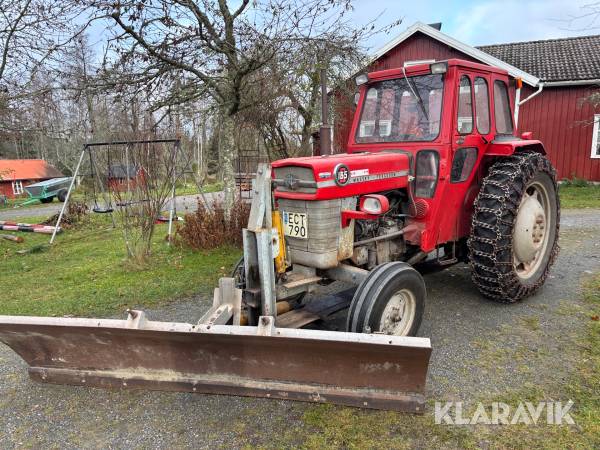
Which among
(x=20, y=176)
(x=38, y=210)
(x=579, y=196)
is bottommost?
(x=38, y=210)

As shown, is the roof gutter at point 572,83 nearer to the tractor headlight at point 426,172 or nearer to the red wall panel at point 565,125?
the red wall panel at point 565,125

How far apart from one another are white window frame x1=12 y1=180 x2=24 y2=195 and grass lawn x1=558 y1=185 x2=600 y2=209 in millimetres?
24116

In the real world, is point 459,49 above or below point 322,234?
above

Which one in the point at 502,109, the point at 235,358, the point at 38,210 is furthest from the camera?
the point at 38,210

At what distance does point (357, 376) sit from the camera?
2.70m

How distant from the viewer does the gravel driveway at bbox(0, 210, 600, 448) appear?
8.64ft

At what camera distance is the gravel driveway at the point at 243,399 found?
263 centimetres

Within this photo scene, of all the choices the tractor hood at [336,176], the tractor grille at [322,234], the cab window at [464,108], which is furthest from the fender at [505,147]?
the tractor grille at [322,234]

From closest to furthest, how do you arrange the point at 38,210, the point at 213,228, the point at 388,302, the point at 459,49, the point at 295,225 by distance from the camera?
the point at 388,302, the point at 295,225, the point at 213,228, the point at 459,49, the point at 38,210

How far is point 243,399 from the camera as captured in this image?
2.95 meters

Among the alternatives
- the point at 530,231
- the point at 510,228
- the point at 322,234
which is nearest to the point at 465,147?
the point at 510,228

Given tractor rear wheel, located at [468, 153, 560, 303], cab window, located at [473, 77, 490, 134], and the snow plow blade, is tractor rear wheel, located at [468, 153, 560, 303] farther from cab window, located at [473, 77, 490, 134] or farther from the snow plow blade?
the snow plow blade

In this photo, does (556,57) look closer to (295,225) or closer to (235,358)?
(295,225)

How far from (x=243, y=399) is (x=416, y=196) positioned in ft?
7.54
